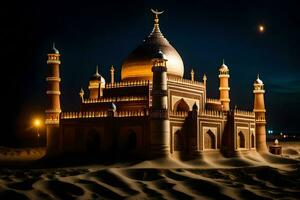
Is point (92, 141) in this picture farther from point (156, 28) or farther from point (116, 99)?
point (156, 28)

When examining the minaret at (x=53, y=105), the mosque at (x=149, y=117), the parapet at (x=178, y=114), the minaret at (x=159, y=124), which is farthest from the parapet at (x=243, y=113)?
the minaret at (x=53, y=105)

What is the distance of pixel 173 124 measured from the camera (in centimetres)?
3109

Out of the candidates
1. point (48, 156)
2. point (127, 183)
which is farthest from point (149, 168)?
point (48, 156)

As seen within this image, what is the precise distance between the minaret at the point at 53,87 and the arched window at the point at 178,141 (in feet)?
29.0

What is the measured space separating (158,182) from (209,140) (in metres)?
11.1

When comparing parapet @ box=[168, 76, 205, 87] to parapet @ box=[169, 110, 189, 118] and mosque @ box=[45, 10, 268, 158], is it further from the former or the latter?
parapet @ box=[169, 110, 189, 118]

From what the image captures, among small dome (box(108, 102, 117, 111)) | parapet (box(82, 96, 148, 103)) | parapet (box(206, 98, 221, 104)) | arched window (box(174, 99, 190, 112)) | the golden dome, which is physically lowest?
small dome (box(108, 102, 117, 111))

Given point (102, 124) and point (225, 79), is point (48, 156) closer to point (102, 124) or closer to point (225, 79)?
point (102, 124)

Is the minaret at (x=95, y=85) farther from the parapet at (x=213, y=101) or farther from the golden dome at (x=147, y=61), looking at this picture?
the parapet at (x=213, y=101)

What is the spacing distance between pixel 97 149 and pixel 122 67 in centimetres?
740

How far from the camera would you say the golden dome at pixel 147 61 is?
35.1m

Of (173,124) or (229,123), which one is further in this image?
(229,123)

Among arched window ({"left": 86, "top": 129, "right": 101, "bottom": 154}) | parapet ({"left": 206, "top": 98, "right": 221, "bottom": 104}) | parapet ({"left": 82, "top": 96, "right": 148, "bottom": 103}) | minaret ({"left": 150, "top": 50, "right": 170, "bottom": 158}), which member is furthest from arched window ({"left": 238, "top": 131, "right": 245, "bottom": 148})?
arched window ({"left": 86, "top": 129, "right": 101, "bottom": 154})

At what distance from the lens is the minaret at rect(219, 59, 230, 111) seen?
40375 mm
